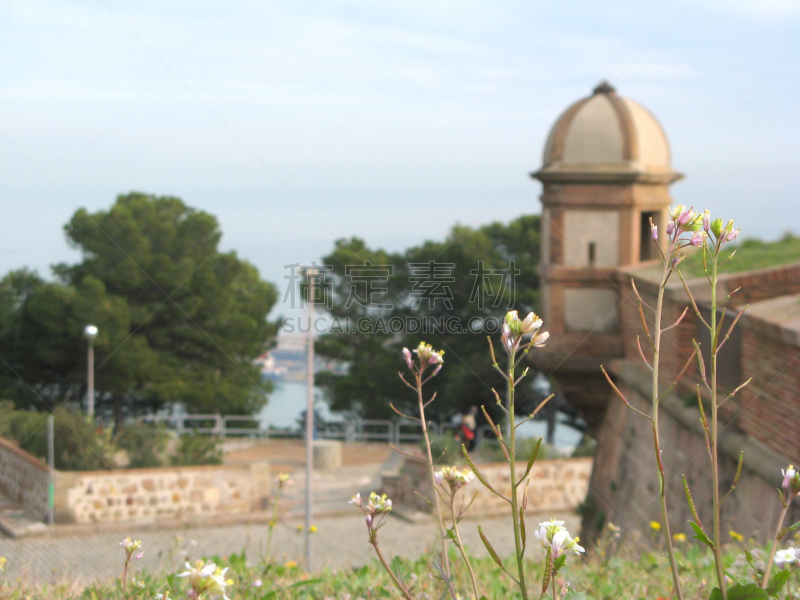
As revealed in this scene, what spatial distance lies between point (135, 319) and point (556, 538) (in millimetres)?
22324

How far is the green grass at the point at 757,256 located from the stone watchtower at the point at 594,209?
988mm

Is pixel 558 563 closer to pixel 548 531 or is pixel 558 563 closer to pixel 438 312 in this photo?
pixel 548 531

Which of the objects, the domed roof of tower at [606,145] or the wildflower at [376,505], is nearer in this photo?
the wildflower at [376,505]

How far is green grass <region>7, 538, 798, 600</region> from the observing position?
2283 millimetres

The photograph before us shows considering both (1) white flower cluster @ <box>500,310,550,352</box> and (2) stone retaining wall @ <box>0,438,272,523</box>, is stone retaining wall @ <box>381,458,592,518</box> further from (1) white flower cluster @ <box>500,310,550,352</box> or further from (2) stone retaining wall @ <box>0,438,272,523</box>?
(1) white flower cluster @ <box>500,310,550,352</box>

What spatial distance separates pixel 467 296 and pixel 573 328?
15.1 metres

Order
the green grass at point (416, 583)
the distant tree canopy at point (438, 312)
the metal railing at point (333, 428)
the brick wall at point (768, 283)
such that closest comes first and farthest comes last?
the green grass at point (416, 583), the brick wall at point (768, 283), the metal railing at point (333, 428), the distant tree canopy at point (438, 312)

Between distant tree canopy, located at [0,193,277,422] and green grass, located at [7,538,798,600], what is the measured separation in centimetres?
1860

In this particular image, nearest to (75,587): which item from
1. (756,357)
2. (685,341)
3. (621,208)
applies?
(756,357)

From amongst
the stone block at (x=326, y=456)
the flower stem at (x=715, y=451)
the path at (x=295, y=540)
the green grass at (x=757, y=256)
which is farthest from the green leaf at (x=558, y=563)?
the stone block at (x=326, y=456)

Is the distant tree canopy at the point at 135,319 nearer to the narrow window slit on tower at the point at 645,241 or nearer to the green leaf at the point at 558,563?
the narrow window slit on tower at the point at 645,241

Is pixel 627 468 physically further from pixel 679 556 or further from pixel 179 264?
Result: pixel 179 264

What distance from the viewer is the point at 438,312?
24156mm

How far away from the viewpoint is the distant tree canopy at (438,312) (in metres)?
22.7
